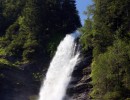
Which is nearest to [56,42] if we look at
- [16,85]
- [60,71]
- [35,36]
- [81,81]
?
[35,36]

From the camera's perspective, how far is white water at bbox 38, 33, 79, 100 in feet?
196

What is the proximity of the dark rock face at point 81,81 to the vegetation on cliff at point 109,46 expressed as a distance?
193cm

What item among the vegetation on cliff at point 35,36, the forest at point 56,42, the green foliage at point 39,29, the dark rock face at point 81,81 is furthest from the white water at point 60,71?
the green foliage at point 39,29

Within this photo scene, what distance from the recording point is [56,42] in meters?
70.5

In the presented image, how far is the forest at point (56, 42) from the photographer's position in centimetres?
4812

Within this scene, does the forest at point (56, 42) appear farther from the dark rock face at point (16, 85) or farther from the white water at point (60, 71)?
the white water at point (60, 71)

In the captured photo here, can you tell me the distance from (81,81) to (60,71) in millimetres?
6433

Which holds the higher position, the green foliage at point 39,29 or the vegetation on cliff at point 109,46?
the green foliage at point 39,29

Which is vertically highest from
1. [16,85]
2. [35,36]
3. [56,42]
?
[35,36]

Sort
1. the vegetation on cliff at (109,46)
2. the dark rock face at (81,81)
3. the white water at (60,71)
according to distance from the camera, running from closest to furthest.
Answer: the vegetation on cliff at (109,46) < the dark rock face at (81,81) < the white water at (60,71)

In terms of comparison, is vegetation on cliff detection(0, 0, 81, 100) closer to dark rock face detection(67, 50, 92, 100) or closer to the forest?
the forest

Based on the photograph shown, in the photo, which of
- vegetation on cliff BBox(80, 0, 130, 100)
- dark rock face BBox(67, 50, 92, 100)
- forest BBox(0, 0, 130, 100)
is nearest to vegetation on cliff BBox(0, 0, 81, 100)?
forest BBox(0, 0, 130, 100)

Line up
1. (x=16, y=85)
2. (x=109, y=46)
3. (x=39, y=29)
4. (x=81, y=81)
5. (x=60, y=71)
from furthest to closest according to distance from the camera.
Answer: (x=39, y=29)
(x=60, y=71)
(x=16, y=85)
(x=81, y=81)
(x=109, y=46)

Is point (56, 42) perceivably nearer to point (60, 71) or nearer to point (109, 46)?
point (60, 71)
